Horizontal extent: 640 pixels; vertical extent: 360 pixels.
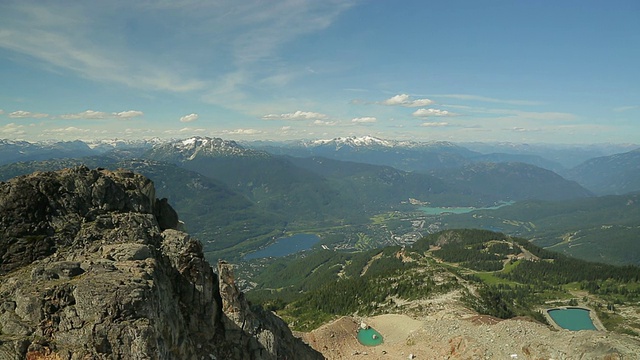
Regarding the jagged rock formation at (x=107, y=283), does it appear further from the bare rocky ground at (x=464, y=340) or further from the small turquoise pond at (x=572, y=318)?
the small turquoise pond at (x=572, y=318)

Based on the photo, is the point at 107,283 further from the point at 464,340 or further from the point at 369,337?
the point at 369,337

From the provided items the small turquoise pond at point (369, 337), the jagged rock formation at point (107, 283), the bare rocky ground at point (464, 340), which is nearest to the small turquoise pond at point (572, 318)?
the bare rocky ground at point (464, 340)

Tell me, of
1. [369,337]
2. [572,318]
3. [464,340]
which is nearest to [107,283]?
[464,340]

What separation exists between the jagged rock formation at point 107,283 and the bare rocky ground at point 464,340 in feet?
76.3

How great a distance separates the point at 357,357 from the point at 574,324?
83558 mm

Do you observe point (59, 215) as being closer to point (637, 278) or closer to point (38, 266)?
point (38, 266)

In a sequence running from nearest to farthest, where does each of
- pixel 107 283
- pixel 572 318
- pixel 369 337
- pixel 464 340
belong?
1. pixel 107 283
2. pixel 464 340
3. pixel 369 337
4. pixel 572 318

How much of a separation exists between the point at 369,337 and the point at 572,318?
82.6 metres

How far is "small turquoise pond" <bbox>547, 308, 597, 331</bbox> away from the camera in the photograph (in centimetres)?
9854

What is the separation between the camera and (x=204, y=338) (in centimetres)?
2359

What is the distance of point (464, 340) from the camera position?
47.5 meters

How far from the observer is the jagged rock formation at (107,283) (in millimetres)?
15883

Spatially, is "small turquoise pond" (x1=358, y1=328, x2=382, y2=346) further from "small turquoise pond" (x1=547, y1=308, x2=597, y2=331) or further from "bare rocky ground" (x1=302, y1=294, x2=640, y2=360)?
"small turquoise pond" (x1=547, y1=308, x2=597, y2=331)

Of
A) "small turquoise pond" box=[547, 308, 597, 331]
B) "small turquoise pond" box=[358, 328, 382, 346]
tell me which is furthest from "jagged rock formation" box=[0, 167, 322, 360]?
"small turquoise pond" box=[547, 308, 597, 331]
